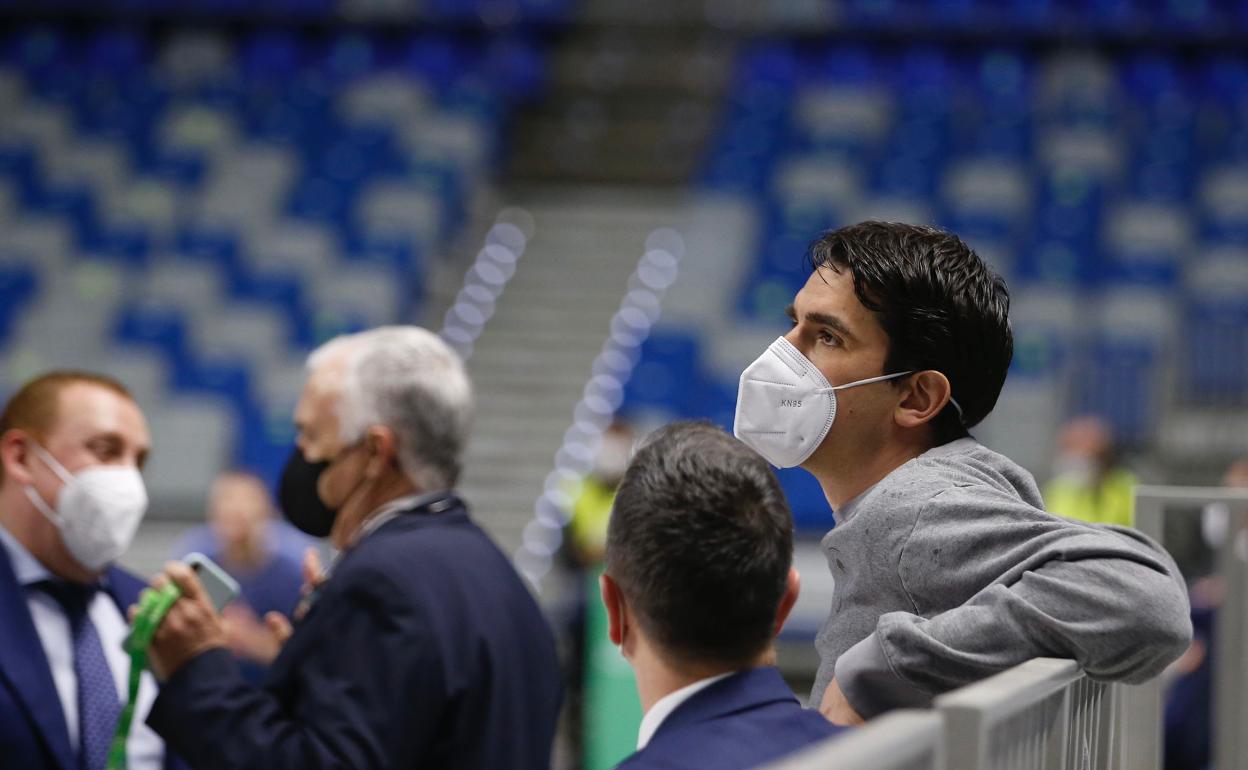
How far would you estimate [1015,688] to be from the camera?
54.6 inches

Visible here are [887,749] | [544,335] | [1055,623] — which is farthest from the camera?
[544,335]

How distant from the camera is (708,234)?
11.0 metres

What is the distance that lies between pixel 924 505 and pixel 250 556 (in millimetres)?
4625

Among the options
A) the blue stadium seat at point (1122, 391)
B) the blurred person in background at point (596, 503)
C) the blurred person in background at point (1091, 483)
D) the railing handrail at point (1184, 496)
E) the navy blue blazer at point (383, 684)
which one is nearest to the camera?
the navy blue blazer at point (383, 684)

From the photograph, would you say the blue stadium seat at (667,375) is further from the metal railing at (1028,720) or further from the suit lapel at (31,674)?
the metal railing at (1028,720)

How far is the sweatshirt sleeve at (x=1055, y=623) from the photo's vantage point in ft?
5.35

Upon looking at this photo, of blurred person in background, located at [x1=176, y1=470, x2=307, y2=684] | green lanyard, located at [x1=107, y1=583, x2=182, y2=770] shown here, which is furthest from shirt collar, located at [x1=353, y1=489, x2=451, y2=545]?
blurred person in background, located at [x1=176, y1=470, x2=307, y2=684]

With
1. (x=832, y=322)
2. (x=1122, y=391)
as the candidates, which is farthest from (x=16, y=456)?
(x=1122, y=391)

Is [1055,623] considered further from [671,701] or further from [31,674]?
[31,674]

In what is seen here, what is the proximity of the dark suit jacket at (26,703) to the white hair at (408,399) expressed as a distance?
0.65 m

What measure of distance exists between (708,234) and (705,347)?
1.29m

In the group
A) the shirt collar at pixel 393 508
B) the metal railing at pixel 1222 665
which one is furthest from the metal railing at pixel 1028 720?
the shirt collar at pixel 393 508

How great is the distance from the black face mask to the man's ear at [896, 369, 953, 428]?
123cm

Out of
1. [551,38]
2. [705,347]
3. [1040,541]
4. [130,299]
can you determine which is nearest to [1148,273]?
[705,347]
